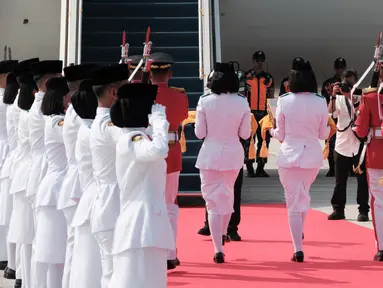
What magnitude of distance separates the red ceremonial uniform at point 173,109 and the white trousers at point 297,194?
3.32 ft

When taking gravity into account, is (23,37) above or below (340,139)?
above

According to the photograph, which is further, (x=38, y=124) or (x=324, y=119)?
(x=324, y=119)

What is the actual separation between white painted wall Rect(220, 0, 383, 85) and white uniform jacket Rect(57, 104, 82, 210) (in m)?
12.2

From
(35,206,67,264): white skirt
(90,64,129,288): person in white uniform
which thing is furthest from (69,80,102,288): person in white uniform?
(35,206,67,264): white skirt

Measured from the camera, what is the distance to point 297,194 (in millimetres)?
9367

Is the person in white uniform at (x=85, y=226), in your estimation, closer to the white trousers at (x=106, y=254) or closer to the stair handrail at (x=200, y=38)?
the white trousers at (x=106, y=254)

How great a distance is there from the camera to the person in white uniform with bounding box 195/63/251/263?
937 cm

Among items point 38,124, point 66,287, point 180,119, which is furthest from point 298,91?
point 66,287

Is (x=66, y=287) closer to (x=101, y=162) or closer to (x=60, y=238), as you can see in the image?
(x=60, y=238)

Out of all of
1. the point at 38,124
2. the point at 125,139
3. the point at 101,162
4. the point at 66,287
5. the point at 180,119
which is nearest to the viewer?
the point at 125,139

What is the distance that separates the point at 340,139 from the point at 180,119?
3.77 m

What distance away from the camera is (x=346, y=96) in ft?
40.4

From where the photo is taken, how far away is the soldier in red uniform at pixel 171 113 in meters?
8.97

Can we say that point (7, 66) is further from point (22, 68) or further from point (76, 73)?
point (76, 73)
